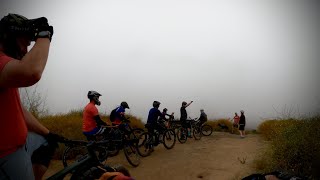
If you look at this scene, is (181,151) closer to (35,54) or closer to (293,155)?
(293,155)

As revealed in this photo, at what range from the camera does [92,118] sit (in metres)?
8.35

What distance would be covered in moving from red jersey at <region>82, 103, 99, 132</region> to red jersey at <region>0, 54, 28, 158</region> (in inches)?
259

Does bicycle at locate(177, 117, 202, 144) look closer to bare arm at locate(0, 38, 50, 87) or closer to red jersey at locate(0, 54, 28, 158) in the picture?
red jersey at locate(0, 54, 28, 158)

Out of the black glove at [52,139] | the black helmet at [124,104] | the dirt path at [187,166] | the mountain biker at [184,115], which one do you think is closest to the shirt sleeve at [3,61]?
the black glove at [52,139]

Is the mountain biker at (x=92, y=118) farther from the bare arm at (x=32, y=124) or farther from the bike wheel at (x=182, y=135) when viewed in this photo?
the bike wheel at (x=182, y=135)

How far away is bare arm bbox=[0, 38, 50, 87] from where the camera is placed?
4.78ft

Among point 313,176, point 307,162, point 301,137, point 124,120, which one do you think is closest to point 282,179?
A: point 313,176

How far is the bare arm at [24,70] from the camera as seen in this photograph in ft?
4.78

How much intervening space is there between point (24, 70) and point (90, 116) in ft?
23.1

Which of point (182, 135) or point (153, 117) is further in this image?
point (182, 135)

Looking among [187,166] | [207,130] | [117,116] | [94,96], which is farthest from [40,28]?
[207,130]

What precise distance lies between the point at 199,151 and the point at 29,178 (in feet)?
36.9

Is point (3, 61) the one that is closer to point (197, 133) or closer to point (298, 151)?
point (298, 151)

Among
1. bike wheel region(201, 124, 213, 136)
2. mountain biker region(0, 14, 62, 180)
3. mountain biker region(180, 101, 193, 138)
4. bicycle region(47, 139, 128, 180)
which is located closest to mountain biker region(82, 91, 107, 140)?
bicycle region(47, 139, 128, 180)
